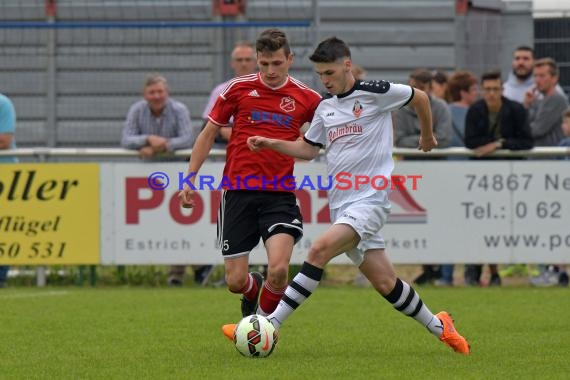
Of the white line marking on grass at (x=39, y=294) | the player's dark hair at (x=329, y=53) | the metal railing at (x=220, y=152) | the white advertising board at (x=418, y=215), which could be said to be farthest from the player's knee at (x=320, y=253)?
the metal railing at (x=220, y=152)

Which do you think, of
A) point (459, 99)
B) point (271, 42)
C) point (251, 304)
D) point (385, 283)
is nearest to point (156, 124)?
point (459, 99)

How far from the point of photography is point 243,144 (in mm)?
9336

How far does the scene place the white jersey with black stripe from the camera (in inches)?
337

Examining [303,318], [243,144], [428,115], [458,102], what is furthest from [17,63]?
[428,115]

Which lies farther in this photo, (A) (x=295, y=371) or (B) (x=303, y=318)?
(B) (x=303, y=318)

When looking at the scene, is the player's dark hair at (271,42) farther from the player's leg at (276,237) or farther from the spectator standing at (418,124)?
the spectator standing at (418,124)

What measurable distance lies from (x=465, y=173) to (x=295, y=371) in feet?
22.8

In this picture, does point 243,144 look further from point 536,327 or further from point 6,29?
point 6,29

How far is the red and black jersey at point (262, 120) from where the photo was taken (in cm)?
929

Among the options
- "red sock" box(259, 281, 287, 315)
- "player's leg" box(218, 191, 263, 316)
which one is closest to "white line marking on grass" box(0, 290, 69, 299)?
"player's leg" box(218, 191, 263, 316)

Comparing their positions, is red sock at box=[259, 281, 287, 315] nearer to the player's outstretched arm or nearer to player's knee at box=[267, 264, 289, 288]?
player's knee at box=[267, 264, 289, 288]

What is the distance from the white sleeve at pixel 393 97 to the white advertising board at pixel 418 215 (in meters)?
5.57

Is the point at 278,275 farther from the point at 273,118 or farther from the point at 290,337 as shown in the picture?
the point at 273,118

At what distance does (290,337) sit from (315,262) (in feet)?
4.54
